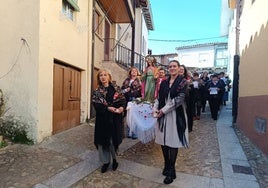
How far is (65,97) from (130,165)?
10.1ft

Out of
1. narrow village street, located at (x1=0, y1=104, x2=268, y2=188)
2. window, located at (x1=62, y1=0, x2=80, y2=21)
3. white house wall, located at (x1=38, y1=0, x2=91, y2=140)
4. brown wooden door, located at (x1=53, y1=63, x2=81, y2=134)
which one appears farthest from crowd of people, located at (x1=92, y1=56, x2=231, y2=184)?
window, located at (x1=62, y1=0, x2=80, y2=21)

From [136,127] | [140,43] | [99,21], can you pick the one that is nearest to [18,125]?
[136,127]

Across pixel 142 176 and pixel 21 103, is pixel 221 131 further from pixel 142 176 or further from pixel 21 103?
pixel 21 103

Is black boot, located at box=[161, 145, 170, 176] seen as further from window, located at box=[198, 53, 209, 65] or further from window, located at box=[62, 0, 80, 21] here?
window, located at box=[198, 53, 209, 65]

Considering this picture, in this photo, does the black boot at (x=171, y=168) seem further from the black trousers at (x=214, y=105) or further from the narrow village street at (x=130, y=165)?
the black trousers at (x=214, y=105)

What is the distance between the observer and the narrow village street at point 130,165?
13.7 feet

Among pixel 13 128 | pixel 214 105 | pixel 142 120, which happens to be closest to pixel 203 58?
pixel 214 105

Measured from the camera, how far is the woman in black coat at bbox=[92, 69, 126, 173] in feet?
14.7

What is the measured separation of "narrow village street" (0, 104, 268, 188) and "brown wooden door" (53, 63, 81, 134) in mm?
538

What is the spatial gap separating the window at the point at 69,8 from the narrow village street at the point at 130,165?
316 cm

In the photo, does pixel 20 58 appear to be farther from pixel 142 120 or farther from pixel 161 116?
pixel 161 116

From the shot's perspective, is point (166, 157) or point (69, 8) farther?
point (69, 8)

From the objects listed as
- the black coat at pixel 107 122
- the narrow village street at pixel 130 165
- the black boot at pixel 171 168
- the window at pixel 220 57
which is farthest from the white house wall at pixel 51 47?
the window at pixel 220 57

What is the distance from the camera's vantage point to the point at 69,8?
7.66 meters
